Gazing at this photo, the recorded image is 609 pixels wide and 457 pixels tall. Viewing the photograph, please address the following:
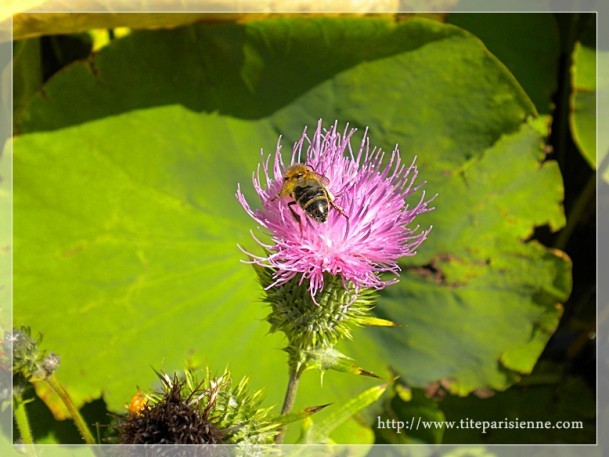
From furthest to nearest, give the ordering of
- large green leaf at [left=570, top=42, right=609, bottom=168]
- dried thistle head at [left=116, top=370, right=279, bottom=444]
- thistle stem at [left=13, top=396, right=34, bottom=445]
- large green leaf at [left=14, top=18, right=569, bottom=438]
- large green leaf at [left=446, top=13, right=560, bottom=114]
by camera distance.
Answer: large green leaf at [left=446, top=13, right=560, bottom=114]
large green leaf at [left=570, top=42, right=609, bottom=168]
large green leaf at [left=14, top=18, right=569, bottom=438]
thistle stem at [left=13, top=396, right=34, bottom=445]
dried thistle head at [left=116, top=370, right=279, bottom=444]

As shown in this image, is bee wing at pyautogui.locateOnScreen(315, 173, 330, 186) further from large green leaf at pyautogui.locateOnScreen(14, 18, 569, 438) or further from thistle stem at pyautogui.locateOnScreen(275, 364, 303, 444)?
large green leaf at pyautogui.locateOnScreen(14, 18, 569, 438)

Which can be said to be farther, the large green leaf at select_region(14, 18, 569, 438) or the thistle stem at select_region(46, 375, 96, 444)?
the large green leaf at select_region(14, 18, 569, 438)

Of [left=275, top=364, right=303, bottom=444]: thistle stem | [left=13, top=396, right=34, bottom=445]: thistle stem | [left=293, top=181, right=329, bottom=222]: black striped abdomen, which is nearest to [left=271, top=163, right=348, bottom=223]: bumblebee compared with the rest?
[left=293, top=181, right=329, bottom=222]: black striped abdomen

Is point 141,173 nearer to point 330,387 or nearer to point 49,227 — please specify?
point 49,227

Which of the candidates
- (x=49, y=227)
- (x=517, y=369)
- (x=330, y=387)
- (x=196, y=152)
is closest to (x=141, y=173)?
(x=196, y=152)

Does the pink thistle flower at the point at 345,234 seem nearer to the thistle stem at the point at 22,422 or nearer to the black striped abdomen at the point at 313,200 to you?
the black striped abdomen at the point at 313,200

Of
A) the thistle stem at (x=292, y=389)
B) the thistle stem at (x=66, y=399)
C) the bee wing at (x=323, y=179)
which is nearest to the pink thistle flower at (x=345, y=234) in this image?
the bee wing at (x=323, y=179)
